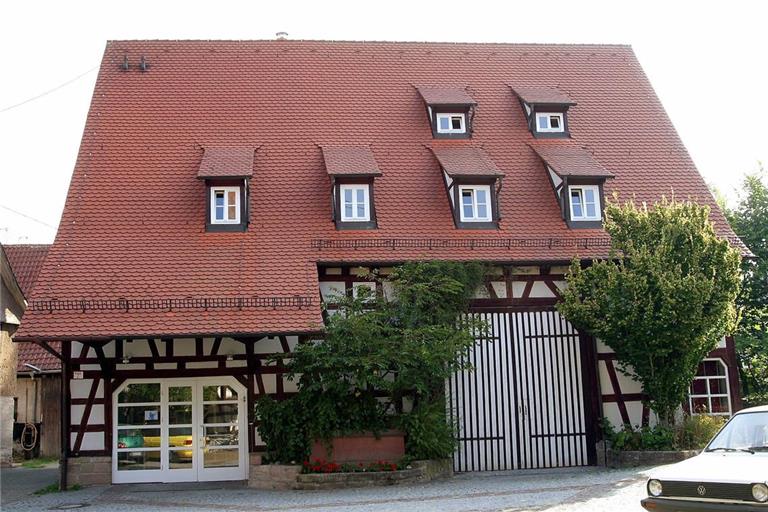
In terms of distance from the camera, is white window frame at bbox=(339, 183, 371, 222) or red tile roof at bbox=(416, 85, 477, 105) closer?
white window frame at bbox=(339, 183, 371, 222)

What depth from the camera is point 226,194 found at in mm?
18125

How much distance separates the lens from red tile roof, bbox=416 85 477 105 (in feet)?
67.6

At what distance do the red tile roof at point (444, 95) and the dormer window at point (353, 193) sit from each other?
300cm

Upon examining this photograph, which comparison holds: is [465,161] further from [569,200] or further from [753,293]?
[753,293]

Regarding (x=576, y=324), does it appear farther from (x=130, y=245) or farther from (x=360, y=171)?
(x=130, y=245)

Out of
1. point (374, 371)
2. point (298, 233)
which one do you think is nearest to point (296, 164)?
point (298, 233)

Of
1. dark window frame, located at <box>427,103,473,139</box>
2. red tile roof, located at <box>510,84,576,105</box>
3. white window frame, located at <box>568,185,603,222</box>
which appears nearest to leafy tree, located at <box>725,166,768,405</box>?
white window frame, located at <box>568,185,603,222</box>

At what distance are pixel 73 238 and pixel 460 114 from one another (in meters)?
9.56

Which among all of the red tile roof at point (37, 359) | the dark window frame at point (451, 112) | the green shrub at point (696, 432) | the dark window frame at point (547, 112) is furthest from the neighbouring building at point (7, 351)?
the green shrub at point (696, 432)

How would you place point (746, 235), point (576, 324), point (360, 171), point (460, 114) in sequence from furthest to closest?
point (746, 235) → point (460, 114) → point (360, 171) → point (576, 324)

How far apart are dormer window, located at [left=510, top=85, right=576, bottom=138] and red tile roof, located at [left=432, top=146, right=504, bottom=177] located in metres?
1.95

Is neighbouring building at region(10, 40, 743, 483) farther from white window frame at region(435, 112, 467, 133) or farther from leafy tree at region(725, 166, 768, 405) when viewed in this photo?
leafy tree at region(725, 166, 768, 405)

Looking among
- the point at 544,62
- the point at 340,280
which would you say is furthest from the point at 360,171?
the point at 544,62

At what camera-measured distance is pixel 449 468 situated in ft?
53.0
